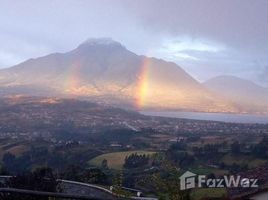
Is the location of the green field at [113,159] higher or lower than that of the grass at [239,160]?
lower

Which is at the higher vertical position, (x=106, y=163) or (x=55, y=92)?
(x=55, y=92)

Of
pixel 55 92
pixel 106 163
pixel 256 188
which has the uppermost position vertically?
pixel 55 92

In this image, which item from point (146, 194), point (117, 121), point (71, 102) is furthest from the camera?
point (71, 102)

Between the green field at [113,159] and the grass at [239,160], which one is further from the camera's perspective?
the green field at [113,159]

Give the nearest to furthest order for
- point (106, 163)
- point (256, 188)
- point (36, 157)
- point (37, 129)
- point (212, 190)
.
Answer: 1. point (256, 188)
2. point (212, 190)
3. point (106, 163)
4. point (36, 157)
5. point (37, 129)

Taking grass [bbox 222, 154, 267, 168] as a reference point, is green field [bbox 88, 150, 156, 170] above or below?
below

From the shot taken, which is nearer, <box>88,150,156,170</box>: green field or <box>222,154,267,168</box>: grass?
<box>222,154,267,168</box>: grass

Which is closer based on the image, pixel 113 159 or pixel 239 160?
pixel 239 160

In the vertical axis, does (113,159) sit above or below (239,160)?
below

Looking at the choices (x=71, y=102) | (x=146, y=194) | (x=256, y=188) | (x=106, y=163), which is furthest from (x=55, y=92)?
(x=256, y=188)

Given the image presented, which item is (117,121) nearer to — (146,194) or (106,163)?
(106,163)

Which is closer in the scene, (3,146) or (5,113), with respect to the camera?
(3,146)
